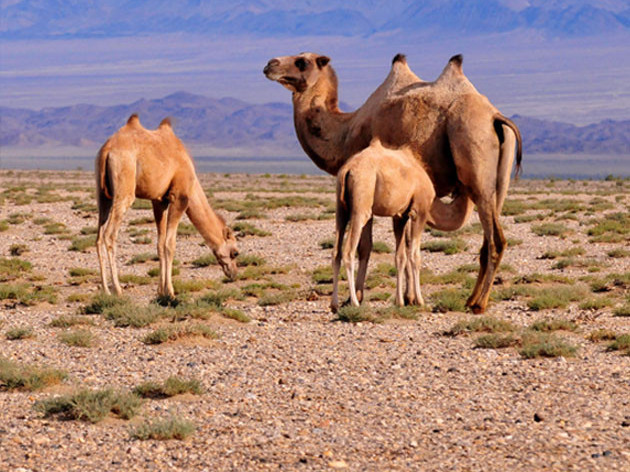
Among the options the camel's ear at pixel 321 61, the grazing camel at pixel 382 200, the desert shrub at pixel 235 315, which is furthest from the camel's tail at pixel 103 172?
the grazing camel at pixel 382 200

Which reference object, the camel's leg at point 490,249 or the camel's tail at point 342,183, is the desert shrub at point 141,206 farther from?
the camel's tail at point 342,183

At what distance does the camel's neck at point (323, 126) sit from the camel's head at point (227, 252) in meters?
2.11

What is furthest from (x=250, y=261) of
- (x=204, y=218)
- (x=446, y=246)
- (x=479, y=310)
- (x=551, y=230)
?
(x=551, y=230)

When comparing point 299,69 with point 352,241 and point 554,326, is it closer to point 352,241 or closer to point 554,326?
point 352,241

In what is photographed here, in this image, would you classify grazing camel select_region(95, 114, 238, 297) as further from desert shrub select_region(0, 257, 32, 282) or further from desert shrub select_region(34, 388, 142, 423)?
desert shrub select_region(34, 388, 142, 423)

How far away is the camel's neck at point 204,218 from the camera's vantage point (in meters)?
15.4

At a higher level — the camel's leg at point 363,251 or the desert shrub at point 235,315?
the camel's leg at point 363,251

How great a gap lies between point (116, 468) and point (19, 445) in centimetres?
88

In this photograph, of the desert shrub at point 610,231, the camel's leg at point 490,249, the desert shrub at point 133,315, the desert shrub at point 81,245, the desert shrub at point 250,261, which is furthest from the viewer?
the desert shrub at point 610,231

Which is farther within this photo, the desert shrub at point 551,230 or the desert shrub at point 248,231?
the desert shrub at point 248,231

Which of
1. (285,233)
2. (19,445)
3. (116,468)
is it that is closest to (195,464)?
(116,468)

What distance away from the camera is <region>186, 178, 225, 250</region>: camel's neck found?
606 inches

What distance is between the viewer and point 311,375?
32.0 ft

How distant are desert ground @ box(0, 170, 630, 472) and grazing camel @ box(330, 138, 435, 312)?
0.70m
